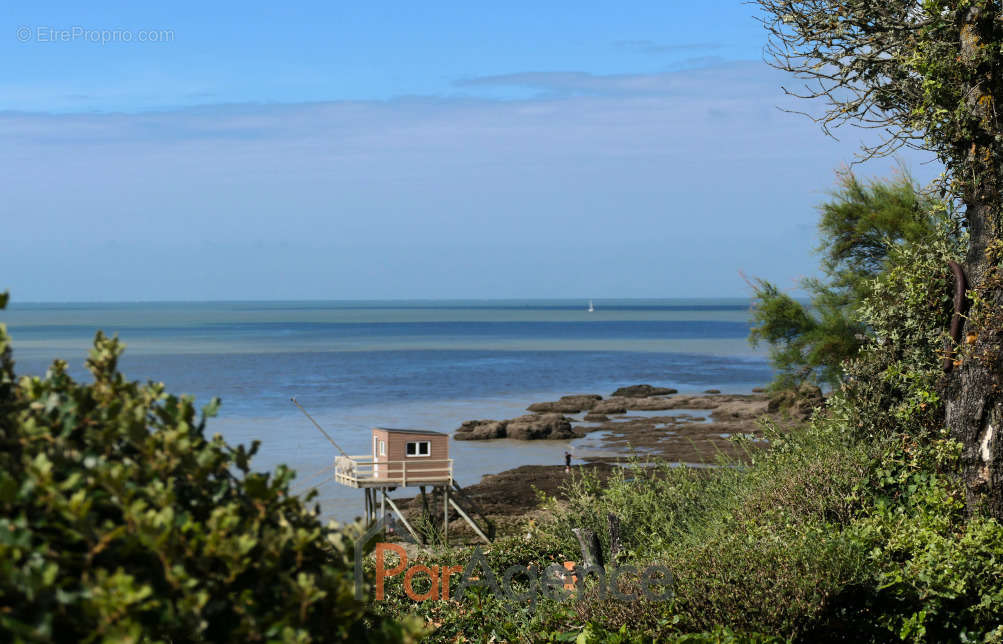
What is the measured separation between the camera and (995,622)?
7.14 metres

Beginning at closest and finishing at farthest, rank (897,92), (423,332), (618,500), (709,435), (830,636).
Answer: (830,636)
(897,92)
(618,500)
(709,435)
(423,332)

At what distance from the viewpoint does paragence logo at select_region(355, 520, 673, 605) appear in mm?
6805

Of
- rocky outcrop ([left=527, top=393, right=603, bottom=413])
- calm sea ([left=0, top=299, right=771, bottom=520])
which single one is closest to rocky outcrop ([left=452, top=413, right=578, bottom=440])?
calm sea ([left=0, top=299, right=771, bottom=520])

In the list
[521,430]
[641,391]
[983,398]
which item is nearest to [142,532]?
[983,398]

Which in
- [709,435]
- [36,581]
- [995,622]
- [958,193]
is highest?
[958,193]

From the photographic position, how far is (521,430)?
37938 millimetres

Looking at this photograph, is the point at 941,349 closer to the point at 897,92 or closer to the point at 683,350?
the point at 897,92

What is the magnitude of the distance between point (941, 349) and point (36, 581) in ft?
30.6

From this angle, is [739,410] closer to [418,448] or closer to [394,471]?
[418,448]

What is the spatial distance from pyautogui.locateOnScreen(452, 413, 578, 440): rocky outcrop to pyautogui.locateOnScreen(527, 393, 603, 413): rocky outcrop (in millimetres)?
6823

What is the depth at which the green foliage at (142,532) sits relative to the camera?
7.50ft

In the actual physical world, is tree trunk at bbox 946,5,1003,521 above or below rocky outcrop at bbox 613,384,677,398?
above

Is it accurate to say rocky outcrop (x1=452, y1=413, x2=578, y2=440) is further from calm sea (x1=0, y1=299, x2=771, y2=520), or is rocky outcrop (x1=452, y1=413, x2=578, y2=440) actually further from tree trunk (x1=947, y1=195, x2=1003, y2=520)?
tree trunk (x1=947, y1=195, x2=1003, y2=520)

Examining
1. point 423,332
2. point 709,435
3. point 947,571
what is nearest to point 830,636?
point 947,571
